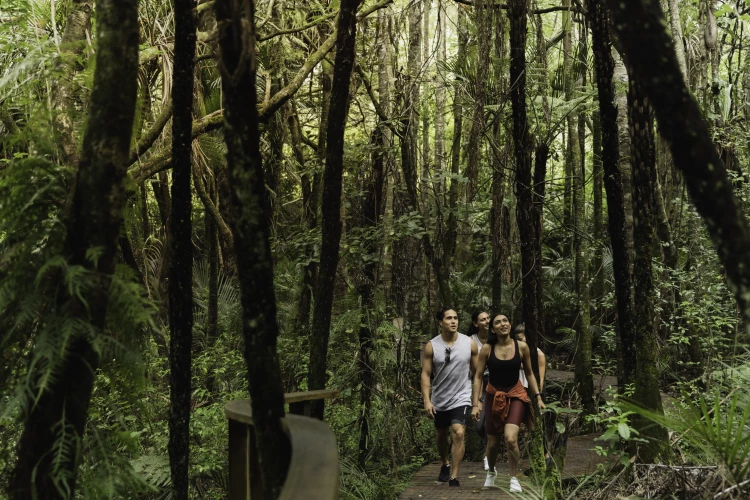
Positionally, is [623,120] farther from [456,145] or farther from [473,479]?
[456,145]

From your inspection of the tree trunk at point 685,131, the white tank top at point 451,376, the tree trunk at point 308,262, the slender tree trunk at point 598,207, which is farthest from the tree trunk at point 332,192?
the slender tree trunk at point 598,207

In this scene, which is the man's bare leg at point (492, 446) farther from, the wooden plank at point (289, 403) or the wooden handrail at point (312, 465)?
the wooden handrail at point (312, 465)

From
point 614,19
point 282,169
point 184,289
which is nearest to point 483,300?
point 282,169

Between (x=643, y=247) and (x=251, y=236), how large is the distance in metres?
3.90

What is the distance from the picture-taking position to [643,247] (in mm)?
5961

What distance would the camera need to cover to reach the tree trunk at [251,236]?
308 cm

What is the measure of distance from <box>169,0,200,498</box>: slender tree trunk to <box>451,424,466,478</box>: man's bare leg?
3.76 m

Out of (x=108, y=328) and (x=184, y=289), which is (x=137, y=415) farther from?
(x=108, y=328)

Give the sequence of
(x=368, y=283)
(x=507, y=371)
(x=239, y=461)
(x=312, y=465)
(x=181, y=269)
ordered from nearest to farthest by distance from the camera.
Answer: (x=312, y=465)
(x=239, y=461)
(x=181, y=269)
(x=507, y=371)
(x=368, y=283)

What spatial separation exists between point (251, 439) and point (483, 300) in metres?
12.4

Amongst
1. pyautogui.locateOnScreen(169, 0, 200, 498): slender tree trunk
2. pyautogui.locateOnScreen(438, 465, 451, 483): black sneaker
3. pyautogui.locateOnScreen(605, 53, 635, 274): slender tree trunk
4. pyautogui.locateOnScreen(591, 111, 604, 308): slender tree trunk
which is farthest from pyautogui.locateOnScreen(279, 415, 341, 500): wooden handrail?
pyautogui.locateOnScreen(591, 111, 604, 308): slender tree trunk

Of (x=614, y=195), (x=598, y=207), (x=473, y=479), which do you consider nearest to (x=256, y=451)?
(x=614, y=195)

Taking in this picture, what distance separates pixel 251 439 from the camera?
3.81 metres

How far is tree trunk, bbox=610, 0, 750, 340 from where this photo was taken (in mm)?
2592
